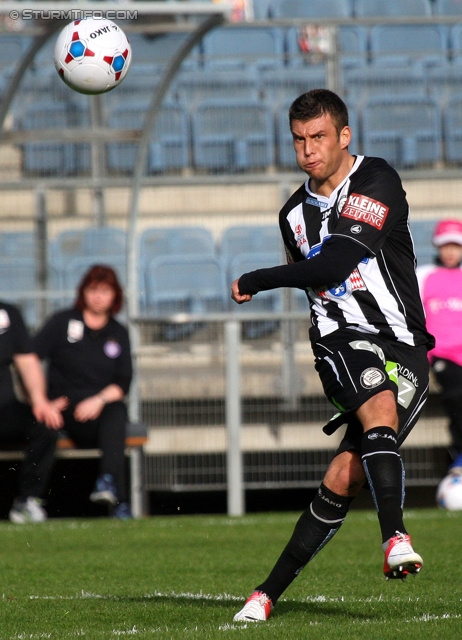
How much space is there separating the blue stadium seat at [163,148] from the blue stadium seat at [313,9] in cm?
268

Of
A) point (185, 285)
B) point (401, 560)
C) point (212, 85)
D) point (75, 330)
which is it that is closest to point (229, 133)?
point (212, 85)

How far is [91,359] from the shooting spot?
31.7 ft

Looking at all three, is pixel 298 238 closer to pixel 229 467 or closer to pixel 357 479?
pixel 357 479

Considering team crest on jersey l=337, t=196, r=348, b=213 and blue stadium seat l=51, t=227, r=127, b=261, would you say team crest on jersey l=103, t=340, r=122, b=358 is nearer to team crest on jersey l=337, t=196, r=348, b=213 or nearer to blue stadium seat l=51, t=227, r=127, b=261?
blue stadium seat l=51, t=227, r=127, b=261

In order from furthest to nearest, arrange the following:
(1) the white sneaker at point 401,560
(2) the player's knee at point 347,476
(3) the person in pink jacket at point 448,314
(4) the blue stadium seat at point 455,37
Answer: (4) the blue stadium seat at point 455,37, (3) the person in pink jacket at point 448,314, (2) the player's knee at point 347,476, (1) the white sneaker at point 401,560

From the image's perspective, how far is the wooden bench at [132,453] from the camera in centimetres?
954

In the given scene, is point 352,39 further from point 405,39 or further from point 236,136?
point 236,136

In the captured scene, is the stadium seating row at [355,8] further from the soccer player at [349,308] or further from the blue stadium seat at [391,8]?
the soccer player at [349,308]

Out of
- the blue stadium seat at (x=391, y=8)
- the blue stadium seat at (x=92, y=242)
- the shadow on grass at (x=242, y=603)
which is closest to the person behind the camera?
the shadow on grass at (x=242, y=603)

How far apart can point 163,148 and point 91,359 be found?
2.98 meters

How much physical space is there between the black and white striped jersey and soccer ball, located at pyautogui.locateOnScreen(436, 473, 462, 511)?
4.87 meters

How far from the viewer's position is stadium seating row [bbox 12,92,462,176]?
1158cm

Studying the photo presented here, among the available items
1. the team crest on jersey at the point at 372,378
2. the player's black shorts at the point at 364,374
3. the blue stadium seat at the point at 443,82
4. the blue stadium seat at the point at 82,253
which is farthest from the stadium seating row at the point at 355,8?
the team crest on jersey at the point at 372,378

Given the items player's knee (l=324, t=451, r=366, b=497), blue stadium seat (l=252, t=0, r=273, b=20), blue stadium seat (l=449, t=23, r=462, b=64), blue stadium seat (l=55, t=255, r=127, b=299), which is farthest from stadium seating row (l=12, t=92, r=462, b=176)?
player's knee (l=324, t=451, r=366, b=497)
